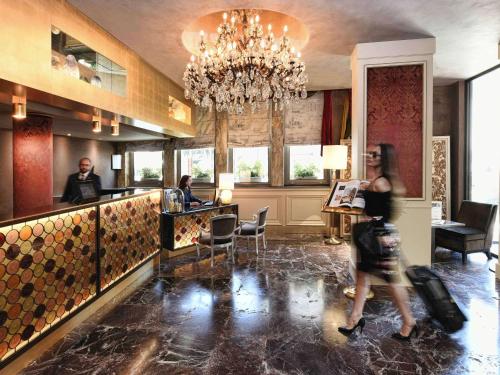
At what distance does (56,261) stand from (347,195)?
3114 millimetres

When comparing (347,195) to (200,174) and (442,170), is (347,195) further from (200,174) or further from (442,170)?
(200,174)

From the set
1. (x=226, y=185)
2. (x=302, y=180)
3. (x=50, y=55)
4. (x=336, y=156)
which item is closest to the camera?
(x=50, y=55)

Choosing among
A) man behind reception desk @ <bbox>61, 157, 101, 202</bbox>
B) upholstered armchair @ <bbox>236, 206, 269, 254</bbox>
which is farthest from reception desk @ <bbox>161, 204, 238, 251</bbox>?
man behind reception desk @ <bbox>61, 157, 101, 202</bbox>

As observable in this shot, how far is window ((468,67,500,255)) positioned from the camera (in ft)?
18.7

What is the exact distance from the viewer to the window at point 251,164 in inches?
305

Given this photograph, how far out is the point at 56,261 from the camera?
271cm

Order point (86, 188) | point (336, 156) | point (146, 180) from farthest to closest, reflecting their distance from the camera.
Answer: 1. point (146, 180)
2. point (336, 156)
3. point (86, 188)

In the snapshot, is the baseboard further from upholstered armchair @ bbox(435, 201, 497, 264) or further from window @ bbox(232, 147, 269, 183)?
upholstered armchair @ bbox(435, 201, 497, 264)

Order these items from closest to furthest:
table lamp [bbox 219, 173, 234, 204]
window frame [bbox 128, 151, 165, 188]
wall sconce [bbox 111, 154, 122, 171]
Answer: table lamp [bbox 219, 173, 234, 204] → window frame [bbox 128, 151, 165, 188] → wall sconce [bbox 111, 154, 122, 171]

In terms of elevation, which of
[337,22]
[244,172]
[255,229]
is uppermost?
[337,22]

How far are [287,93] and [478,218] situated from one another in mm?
4157

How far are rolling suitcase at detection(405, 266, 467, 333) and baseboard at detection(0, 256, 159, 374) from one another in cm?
330

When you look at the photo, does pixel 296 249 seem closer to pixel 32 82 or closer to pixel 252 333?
pixel 252 333

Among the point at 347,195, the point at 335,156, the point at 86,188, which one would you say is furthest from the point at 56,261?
the point at 335,156
